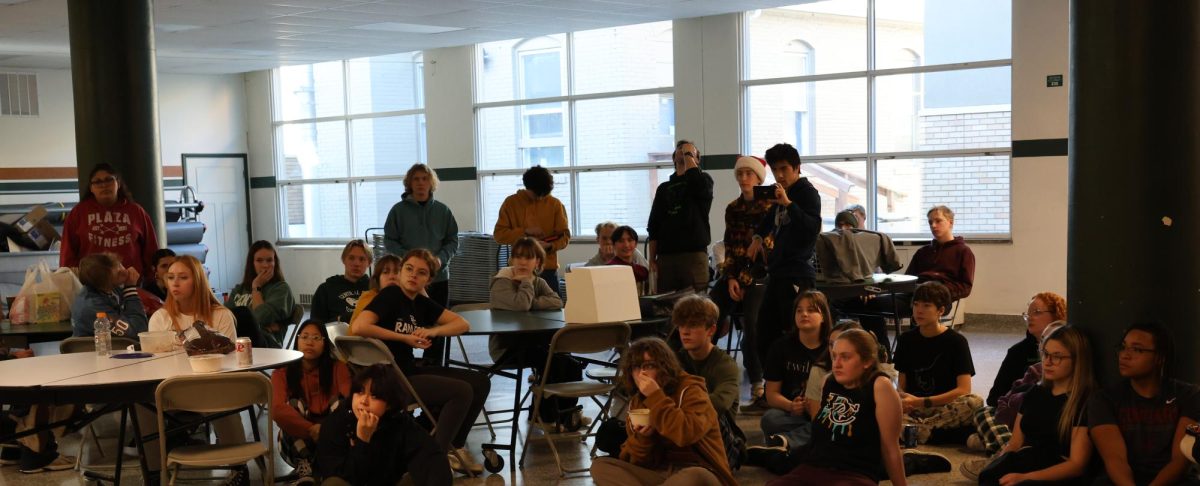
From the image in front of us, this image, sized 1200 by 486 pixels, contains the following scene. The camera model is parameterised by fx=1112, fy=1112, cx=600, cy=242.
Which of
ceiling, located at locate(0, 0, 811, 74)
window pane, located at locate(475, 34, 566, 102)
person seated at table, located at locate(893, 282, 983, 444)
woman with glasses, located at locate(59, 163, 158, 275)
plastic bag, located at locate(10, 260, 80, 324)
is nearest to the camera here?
person seated at table, located at locate(893, 282, 983, 444)

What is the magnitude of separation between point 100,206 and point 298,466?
2.67 meters

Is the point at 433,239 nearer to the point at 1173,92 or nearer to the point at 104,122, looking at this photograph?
the point at 104,122

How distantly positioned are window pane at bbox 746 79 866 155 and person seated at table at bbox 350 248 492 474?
630cm

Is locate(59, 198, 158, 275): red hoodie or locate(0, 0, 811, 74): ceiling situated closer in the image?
locate(59, 198, 158, 275): red hoodie

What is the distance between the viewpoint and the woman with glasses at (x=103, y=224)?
21.5 feet

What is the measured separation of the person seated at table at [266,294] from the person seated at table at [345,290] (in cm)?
19

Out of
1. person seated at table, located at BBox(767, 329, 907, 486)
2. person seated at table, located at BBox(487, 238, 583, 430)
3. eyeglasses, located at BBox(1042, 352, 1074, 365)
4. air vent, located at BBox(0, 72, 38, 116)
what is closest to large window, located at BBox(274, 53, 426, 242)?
air vent, located at BBox(0, 72, 38, 116)

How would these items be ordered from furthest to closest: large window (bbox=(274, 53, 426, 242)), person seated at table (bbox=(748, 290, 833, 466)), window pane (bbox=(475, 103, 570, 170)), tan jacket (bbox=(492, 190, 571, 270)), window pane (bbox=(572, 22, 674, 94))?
large window (bbox=(274, 53, 426, 242)), window pane (bbox=(475, 103, 570, 170)), window pane (bbox=(572, 22, 674, 94)), tan jacket (bbox=(492, 190, 571, 270)), person seated at table (bbox=(748, 290, 833, 466))

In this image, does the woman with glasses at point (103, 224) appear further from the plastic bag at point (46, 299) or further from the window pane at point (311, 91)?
the window pane at point (311, 91)

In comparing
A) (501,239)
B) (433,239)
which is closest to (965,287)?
(501,239)

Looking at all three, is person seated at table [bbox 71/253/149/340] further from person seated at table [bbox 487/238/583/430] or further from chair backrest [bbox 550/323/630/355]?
chair backrest [bbox 550/323/630/355]

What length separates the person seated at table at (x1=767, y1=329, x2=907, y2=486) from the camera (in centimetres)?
384

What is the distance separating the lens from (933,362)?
5.44 metres

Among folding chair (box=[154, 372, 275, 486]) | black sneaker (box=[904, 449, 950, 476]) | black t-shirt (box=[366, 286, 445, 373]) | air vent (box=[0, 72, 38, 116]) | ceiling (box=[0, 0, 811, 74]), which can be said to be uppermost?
ceiling (box=[0, 0, 811, 74])
